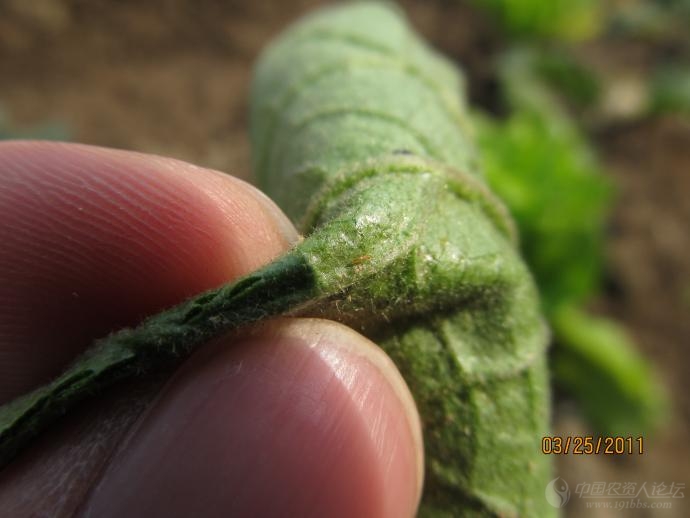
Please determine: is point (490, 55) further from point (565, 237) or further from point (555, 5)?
point (565, 237)

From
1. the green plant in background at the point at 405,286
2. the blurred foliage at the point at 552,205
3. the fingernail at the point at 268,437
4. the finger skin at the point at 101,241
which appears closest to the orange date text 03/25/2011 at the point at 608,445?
the blurred foliage at the point at 552,205

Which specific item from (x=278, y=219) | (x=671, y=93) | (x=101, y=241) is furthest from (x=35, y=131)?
(x=671, y=93)

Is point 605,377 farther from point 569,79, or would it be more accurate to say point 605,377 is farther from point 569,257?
point 569,79

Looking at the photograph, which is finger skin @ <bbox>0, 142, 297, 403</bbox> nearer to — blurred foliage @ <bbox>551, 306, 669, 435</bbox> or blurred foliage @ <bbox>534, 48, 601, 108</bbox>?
blurred foliage @ <bbox>551, 306, 669, 435</bbox>

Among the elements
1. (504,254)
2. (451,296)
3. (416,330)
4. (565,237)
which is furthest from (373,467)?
(565,237)

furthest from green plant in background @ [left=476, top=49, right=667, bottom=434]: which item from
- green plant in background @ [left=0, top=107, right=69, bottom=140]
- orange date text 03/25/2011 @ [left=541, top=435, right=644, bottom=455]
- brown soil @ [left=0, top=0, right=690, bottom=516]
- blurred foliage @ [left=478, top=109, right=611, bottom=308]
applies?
green plant in background @ [left=0, top=107, right=69, bottom=140]

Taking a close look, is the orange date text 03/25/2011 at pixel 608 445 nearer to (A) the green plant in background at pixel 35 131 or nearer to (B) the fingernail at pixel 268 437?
(B) the fingernail at pixel 268 437
